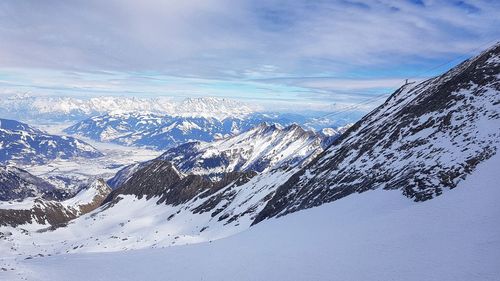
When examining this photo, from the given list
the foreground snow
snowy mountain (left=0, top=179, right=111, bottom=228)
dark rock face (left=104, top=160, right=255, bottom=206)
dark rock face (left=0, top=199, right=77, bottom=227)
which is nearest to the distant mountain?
the foreground snow

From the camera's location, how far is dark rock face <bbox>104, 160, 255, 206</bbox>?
131 m

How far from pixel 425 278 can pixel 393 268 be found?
157 centimetres

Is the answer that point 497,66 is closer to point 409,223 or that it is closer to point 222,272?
point 409,223

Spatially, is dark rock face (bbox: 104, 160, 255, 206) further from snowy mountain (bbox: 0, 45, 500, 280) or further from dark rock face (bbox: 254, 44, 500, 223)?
dark rock face (bbox: 254, 44, 500, 223)

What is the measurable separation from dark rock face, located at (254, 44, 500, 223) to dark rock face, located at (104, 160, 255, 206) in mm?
61786

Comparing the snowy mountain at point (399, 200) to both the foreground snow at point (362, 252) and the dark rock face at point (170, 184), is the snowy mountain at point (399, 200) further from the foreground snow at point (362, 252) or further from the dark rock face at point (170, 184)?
the dark rock face at point (170, 184)

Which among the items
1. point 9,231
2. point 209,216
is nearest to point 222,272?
point 209,216

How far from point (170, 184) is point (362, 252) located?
142 m

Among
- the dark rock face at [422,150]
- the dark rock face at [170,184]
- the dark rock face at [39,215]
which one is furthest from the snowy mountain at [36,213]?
the dark rock face at [422,150]

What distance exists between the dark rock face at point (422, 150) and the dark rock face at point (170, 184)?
203 feet

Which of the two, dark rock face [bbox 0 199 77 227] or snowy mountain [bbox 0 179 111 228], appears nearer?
dark rock face [bbox 0 199 77 227]

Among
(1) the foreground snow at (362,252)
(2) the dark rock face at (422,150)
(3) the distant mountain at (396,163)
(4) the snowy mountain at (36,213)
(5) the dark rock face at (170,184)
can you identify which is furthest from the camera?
(4) the snowy mountain at (36,213)

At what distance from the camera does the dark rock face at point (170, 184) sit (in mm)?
131325

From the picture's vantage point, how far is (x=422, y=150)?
38.3 meters
